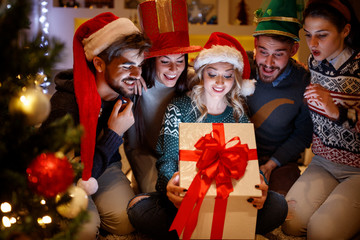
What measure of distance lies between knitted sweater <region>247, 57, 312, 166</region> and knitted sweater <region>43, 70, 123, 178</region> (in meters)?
0.91

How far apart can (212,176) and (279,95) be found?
0.98 metres

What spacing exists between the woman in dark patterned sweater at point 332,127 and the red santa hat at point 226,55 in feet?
1.16

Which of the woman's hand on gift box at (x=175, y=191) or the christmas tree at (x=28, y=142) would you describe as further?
the woman's hand on gift box at (x=175, y=191)

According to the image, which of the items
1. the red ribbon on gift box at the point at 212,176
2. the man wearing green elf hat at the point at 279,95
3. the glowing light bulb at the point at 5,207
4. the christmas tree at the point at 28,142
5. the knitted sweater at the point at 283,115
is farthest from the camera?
the knitted sweater at the point at 283,115

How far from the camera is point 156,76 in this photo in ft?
6.44

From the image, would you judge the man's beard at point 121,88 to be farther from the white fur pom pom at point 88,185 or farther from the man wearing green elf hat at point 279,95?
the man wearing green elf hat at point 279,95

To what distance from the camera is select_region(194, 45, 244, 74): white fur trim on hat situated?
1.70 meters

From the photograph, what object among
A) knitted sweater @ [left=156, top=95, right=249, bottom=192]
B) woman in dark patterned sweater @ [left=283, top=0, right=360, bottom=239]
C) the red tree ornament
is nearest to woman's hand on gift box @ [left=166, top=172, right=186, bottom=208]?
knitted sweater @ [left=156, top=95, right=249, bottom=192]

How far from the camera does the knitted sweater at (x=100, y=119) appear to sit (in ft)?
5.41

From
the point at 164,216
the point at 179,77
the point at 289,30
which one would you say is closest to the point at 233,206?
the point at 164,216

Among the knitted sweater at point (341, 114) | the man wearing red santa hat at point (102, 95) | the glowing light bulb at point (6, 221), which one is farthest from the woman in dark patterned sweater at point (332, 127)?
the glowing light bulb at point (6, 221)

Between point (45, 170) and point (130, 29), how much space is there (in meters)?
1.04

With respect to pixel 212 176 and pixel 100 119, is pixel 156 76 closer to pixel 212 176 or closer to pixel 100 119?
pixel 100 119

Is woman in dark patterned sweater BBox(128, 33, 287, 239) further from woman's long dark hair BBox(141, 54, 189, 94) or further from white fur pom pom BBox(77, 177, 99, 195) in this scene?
white fur pom pom BBox(77, 177, 99, 195)
